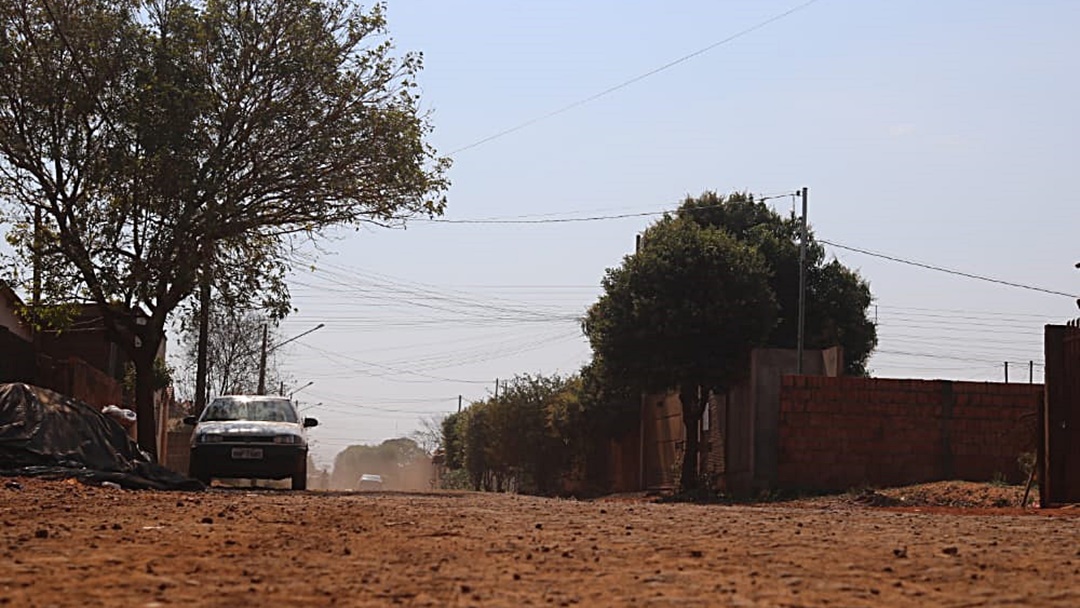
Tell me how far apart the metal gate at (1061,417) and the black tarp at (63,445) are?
10693mm

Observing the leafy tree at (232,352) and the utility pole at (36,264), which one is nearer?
the utility pole at (36,264)

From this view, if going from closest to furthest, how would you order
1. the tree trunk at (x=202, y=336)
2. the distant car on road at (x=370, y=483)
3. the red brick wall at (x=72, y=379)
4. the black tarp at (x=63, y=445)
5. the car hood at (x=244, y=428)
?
the black tarp at (x=63, y=445) → the car hood at (x=244, y=428) → the tree trunk at (x=202, y=336) → the red brick wall at (x=72, y=379) → the distant car on road at (x=370, y=483)

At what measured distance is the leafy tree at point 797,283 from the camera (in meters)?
47.3

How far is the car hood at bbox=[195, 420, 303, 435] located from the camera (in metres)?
23.0

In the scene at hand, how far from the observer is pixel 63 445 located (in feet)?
60.8

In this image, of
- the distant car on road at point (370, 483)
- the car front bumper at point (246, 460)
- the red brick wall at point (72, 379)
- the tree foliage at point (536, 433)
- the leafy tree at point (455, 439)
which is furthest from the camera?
the distant car on road at point (370, 483)

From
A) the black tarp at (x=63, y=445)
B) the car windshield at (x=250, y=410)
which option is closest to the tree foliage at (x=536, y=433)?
the car windshield at (x=250, y=410)

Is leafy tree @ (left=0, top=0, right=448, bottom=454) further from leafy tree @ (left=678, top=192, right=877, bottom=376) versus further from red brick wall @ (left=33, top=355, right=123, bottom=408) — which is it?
leafy tree @ (left=678, top=192, right=877, bottom=376)

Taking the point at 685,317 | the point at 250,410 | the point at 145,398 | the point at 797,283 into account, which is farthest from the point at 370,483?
the point at 250,410

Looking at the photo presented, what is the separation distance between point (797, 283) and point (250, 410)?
27.0 metres

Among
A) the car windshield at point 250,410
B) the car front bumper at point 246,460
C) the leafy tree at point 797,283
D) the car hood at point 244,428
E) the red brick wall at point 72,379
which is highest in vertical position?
the leafy tree at point 797,283

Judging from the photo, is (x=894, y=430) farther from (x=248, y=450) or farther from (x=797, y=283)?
(x=797, y=283)

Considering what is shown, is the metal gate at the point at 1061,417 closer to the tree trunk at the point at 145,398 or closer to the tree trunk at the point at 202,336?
the tree trunk at the point at 202,336

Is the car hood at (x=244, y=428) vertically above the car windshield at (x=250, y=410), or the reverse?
the car windshield at (x=250, y=410)
